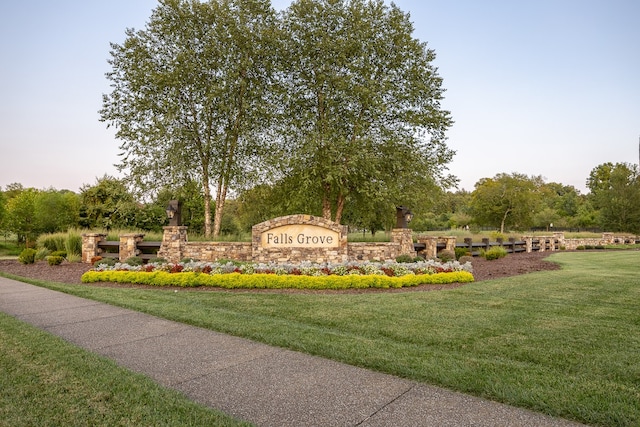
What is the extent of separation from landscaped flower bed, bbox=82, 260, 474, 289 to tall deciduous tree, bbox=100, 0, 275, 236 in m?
6.98

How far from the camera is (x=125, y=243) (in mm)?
13078

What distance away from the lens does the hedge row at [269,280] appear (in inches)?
328

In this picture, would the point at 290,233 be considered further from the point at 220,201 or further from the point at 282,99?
the point at 282,99

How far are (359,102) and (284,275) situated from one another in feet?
32.9

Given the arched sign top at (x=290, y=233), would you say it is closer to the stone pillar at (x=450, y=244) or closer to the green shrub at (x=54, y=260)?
the stone pillar at (x=450, y=244)

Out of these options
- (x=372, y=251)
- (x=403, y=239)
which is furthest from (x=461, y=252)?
(x=372, y=251)

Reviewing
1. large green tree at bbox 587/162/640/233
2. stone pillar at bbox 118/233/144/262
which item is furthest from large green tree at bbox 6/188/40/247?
large green tree at bbox 587/162/640/233

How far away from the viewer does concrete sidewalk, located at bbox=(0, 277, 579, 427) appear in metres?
2.55

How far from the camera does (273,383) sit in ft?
10.3

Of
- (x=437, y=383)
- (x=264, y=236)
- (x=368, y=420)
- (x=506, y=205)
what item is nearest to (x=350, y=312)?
(x=437, y=383)

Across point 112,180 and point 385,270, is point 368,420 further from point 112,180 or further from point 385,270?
point 112,180

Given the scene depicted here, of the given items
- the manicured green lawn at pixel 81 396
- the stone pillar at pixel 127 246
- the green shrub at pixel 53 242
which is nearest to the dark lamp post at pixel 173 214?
the stone pillar at pixel 127 246

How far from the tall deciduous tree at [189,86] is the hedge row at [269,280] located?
25.8 ft

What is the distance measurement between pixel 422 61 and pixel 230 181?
10.4 meters
